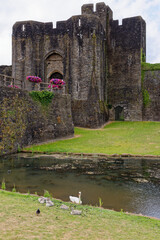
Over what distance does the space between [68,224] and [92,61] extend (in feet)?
88.9

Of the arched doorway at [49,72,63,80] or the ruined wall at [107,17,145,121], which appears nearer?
the arched doorway at [49,72,63,80]

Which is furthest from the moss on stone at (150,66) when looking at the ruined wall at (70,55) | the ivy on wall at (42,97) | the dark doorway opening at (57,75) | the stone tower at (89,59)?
the ivy on wall at (42,97)

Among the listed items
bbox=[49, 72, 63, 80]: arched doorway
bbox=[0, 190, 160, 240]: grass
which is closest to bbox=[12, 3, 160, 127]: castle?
bbox=[49, 72, 63, 80]: arched doorway

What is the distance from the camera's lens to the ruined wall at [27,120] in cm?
1661

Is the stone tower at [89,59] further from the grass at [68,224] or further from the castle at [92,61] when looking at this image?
the grass at [68,224]

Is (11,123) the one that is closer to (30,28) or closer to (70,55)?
(70,55)

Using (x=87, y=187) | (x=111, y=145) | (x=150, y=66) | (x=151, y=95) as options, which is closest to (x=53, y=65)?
(x=150, y=66)

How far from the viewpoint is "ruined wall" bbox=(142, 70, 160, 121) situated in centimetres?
3438

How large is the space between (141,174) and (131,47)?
27.9 metres

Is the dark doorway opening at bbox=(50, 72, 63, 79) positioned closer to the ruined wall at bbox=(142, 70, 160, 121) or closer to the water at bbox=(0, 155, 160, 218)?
the ruined wall at bbox=(142, 70, 160, 121)

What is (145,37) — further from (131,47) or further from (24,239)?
(24,239)

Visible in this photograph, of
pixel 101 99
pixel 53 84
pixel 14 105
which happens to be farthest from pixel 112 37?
pixel 14 105

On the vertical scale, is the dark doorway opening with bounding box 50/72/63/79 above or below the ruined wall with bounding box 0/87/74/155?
above

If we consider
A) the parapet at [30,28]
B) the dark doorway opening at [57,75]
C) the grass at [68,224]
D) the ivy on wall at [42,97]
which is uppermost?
the parapet at [30,28]
